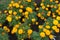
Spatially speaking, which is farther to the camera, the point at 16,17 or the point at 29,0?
the point at 29,0

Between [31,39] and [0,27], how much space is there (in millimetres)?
670

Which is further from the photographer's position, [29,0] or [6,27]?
[29,0]

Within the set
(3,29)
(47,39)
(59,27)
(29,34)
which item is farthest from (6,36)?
(59,27)

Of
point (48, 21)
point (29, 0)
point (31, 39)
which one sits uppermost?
point (29, 0)

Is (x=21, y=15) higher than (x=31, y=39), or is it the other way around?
(x=21, y=15)

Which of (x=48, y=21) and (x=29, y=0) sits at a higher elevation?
(x=29, y=0)

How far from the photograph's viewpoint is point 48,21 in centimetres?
348

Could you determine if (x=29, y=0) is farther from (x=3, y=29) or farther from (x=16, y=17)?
(x=3, y=29)

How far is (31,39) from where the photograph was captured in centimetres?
335

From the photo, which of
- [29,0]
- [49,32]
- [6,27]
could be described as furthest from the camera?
[29,0]

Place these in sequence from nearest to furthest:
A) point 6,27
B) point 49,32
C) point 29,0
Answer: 1. point 49,32
2. point 6,27
3. point 29,0

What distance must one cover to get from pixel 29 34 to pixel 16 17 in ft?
1.53

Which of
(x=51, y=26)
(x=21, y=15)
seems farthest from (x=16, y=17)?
(x=51, y=26)

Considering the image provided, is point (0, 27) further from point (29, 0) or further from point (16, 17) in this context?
point (29, 0)
